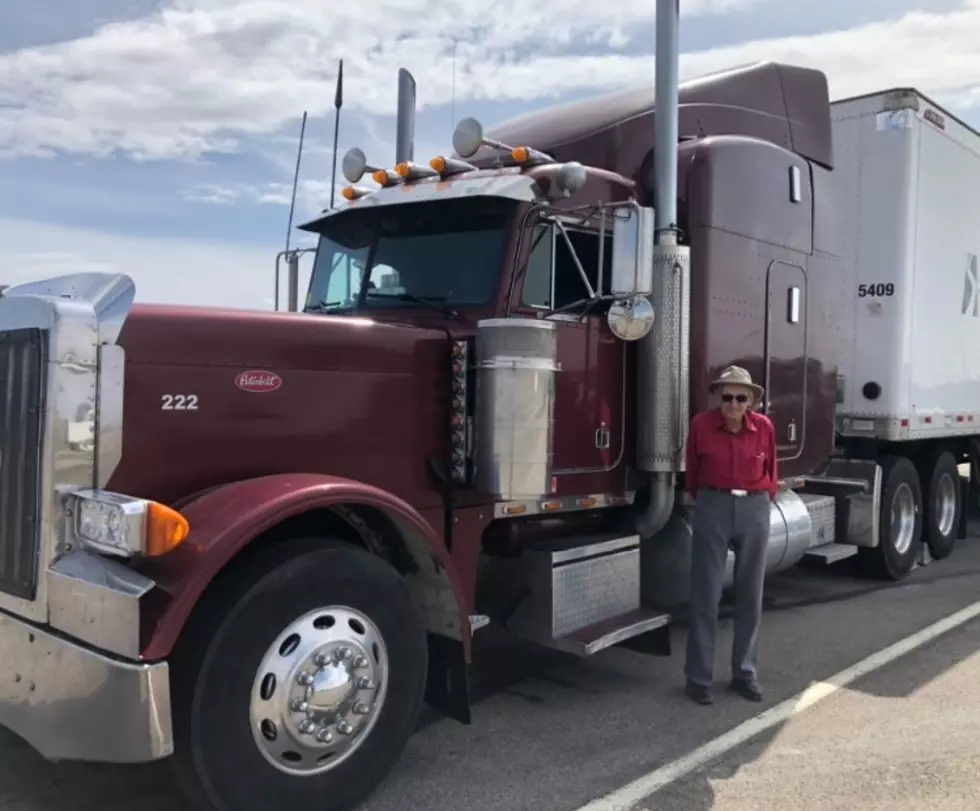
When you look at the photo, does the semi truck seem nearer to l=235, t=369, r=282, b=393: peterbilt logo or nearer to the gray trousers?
l=235, t=369, r=282, b=393: peterbilt logo

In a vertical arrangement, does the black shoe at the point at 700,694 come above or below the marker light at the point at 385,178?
below

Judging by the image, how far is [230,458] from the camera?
3715 millimetres

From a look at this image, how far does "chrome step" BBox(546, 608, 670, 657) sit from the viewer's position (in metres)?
4.75

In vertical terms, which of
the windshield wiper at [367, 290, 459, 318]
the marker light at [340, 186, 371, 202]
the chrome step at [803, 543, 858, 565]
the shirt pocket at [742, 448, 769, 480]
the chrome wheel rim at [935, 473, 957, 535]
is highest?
the marker light at [340, 186, 371, 202]

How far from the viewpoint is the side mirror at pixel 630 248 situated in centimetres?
446

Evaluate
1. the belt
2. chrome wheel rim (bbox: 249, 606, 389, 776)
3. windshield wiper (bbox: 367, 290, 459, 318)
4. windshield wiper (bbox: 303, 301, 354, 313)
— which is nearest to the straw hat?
the belt

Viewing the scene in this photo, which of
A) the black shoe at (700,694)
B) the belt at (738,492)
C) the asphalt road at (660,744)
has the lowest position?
the asphalt road at (660,744)

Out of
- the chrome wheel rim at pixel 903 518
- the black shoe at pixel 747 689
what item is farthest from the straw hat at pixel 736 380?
the chrome wheel rim at pixel 903 518

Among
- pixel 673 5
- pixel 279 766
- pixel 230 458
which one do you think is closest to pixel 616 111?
pixel 673 5

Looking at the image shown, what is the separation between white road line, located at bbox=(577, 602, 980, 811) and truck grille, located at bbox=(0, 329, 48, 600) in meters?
2.26

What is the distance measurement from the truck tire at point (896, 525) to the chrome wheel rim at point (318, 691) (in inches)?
218

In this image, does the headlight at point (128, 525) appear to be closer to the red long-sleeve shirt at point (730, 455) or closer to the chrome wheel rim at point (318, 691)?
the chrome wheel rim at point (318, 691)

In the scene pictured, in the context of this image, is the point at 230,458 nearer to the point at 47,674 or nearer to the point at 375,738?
the point at 47,674

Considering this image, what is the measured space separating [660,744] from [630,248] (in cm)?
225
